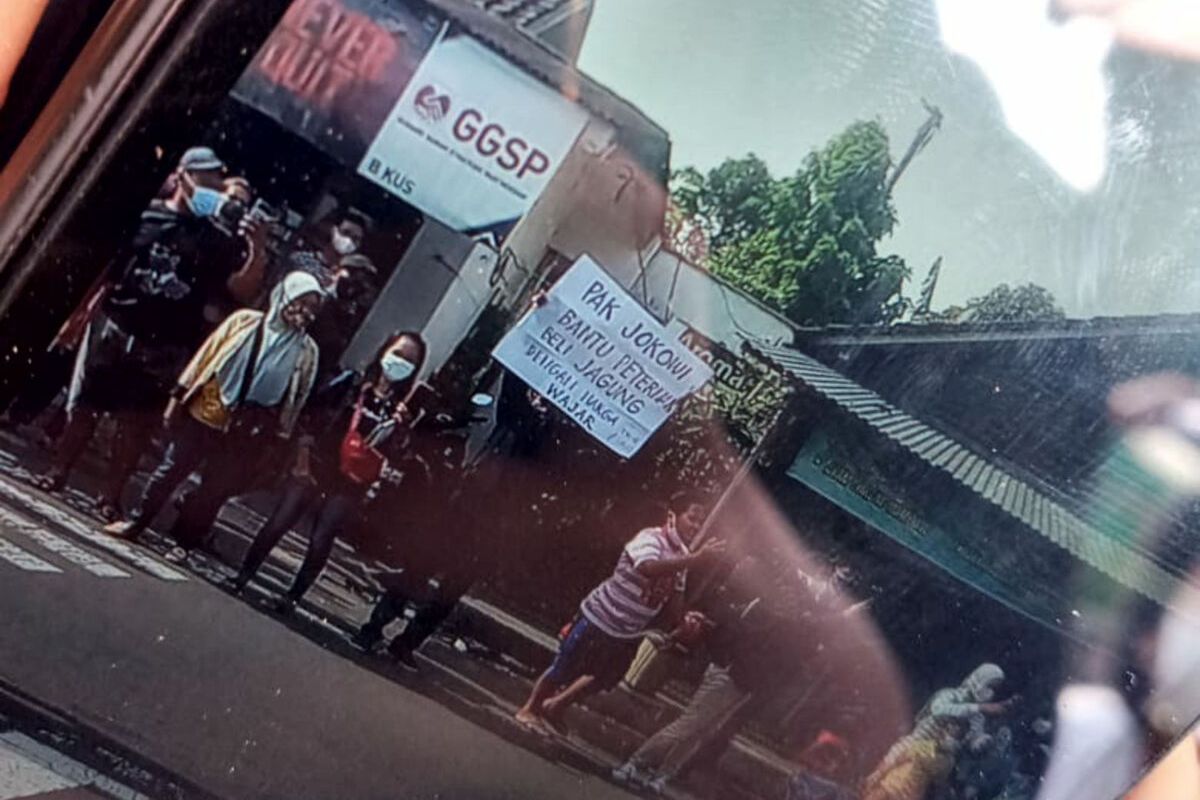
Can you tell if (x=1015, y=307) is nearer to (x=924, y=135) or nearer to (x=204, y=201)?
(x=924, y=135)

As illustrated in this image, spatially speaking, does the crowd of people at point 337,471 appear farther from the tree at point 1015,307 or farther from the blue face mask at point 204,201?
the tree at point 1015,307

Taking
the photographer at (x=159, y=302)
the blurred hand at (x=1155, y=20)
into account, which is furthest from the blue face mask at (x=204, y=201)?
the blurred hand at (x=1155, y=20)

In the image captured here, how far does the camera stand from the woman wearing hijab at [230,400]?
1.22 meters

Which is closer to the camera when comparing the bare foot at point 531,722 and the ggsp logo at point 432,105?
the ggsp logo at point 432,105

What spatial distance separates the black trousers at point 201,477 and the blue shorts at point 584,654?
40cm

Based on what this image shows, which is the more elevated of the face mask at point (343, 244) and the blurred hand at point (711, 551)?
the face mask at point (343, 244)

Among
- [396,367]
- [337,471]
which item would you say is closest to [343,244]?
[396,367]

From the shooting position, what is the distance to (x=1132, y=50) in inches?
46.1

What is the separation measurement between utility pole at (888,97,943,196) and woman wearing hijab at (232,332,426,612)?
20.8 inches

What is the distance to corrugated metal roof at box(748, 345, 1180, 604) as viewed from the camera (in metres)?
1.20

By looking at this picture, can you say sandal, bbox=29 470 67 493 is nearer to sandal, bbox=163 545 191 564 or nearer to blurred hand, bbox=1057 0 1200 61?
sandal, bbox=163 545 191 564

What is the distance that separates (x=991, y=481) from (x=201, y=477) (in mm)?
848

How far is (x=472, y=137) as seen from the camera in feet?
3.82

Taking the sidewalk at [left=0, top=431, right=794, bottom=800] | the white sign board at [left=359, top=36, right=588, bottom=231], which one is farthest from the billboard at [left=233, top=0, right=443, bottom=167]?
the sidewalk at [left=0, top=431, right=794, bottom=800]
